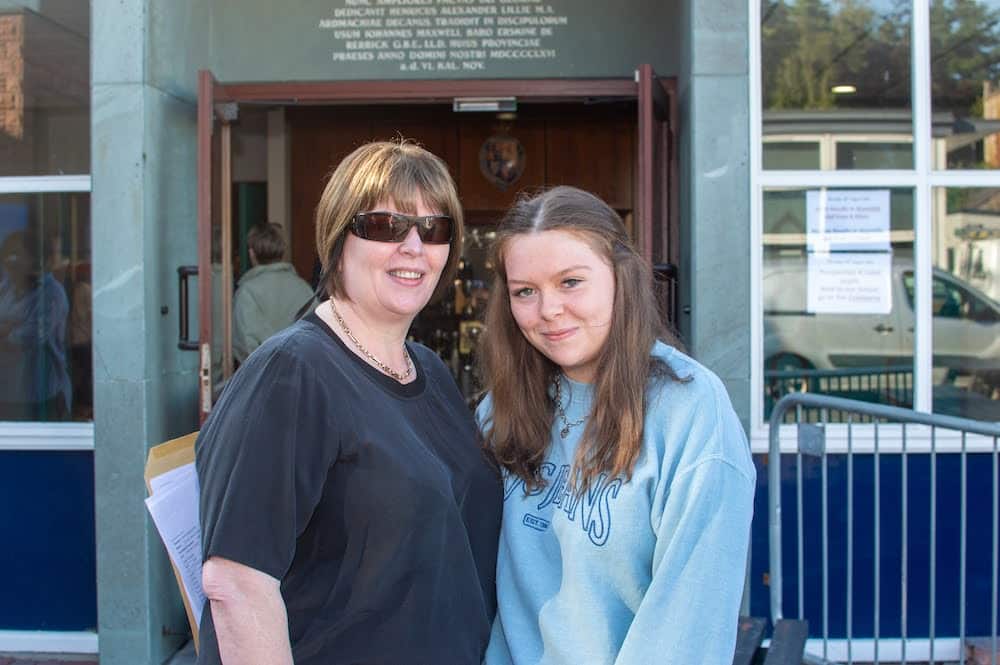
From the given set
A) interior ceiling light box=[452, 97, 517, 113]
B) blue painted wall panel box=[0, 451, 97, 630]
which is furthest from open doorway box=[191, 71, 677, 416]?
blue painted wall panel box=[0, 451, 97, 630]

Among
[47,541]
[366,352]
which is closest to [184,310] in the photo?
[47,541]

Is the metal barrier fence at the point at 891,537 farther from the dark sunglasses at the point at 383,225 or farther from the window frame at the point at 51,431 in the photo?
the window frame at the point at 51,431

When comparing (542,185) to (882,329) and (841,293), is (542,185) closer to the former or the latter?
(841,293)

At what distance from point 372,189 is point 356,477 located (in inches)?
21.4

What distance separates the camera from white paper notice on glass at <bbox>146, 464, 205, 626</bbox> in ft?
6.13

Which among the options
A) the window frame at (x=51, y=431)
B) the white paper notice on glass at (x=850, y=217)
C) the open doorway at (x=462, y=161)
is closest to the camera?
the white paper notice on glass at (x=850, y=217)

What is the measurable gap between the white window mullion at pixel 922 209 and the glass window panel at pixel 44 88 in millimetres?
3766

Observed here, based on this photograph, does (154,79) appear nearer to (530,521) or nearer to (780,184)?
(780,184)

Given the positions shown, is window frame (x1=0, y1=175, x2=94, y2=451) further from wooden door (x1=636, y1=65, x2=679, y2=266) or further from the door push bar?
wooden door (x1=636, y1=65, x2=679, y2=266)

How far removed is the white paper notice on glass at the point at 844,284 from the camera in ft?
14.7

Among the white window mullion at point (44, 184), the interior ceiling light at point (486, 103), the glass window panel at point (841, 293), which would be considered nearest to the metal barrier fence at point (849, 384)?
the glass window panel at point (841, 293)

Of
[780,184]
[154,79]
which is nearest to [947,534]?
[780,184]

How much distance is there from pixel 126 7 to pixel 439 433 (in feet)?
10.1

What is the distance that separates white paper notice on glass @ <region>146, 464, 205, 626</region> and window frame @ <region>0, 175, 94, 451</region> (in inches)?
117
